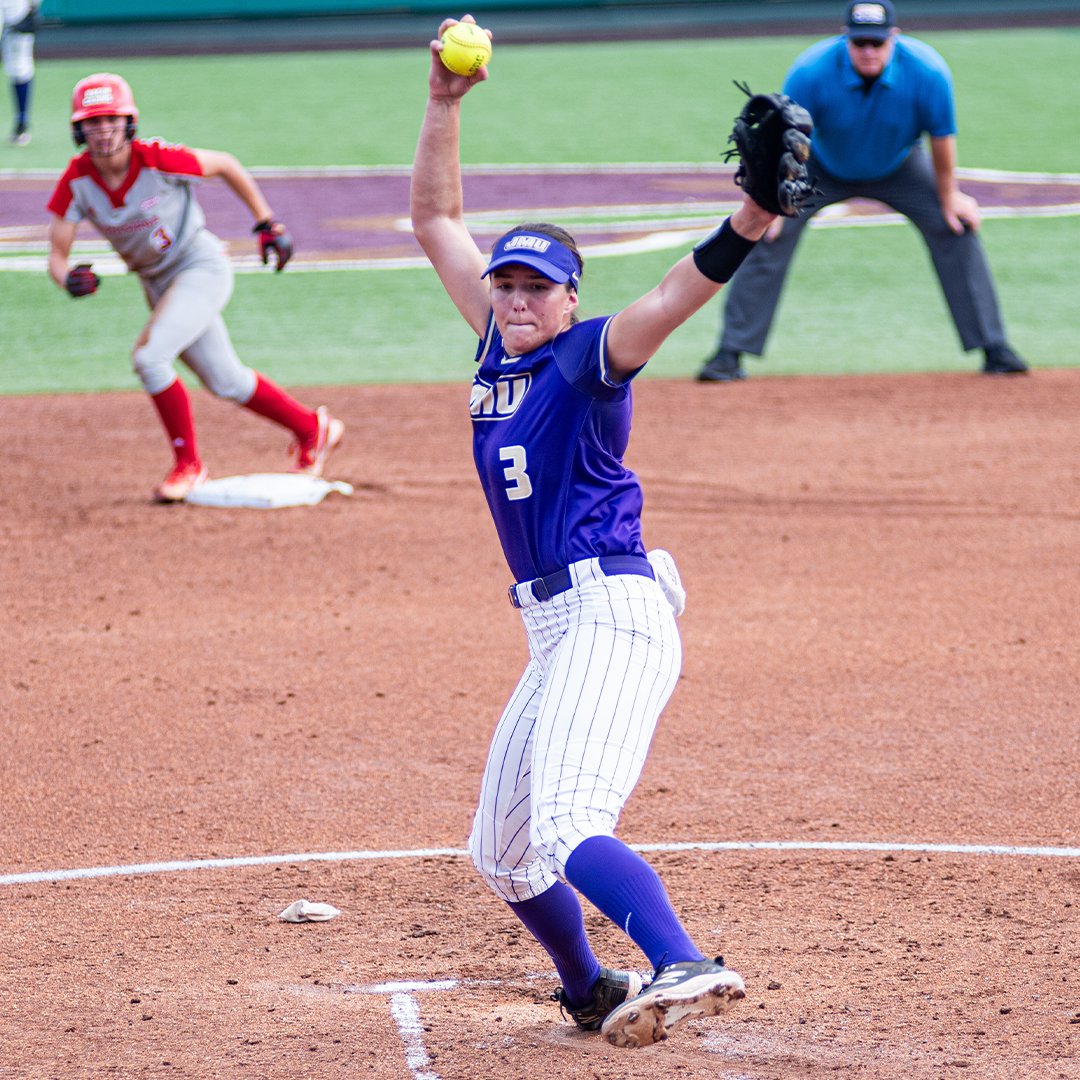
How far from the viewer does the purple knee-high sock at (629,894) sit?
10.5ft

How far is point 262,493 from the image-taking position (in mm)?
8758

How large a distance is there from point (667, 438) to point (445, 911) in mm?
5575

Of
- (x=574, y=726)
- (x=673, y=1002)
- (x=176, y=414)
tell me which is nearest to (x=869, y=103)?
(x=176, y=414)

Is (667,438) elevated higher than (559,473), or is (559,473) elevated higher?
(559,473)

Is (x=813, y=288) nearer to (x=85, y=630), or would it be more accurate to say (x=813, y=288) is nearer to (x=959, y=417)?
(x=959, y=417)

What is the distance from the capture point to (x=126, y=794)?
17.8ft

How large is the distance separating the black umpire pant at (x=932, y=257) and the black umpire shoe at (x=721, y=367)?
0.13 metres

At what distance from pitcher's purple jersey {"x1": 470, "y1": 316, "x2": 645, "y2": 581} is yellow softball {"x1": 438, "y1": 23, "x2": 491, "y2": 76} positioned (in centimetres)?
87

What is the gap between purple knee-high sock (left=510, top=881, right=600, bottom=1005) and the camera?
12.7 ft

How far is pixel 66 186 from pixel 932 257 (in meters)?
5.42

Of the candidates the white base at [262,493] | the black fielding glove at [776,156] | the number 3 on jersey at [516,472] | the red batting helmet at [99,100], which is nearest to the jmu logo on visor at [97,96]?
the red batting helmet at [99,100]

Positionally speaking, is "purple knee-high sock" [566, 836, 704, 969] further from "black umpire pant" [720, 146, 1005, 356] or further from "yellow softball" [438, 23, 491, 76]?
"black umpire pant" [720, 146, 1005, 356]

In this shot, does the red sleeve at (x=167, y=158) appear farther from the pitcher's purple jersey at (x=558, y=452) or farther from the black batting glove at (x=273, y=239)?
the pitcher's purple jersey at (x=558, y=452)

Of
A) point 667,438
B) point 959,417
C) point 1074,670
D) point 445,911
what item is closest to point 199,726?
point 445,911
